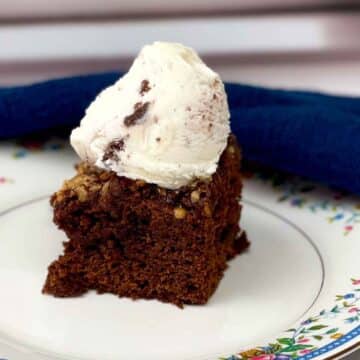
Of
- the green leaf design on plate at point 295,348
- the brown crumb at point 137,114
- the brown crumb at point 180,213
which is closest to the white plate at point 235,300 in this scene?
the green leaf design on plate at point 295,348

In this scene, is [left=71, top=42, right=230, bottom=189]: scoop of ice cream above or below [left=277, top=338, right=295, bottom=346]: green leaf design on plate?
above

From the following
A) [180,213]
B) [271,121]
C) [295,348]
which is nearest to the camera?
[295,348]

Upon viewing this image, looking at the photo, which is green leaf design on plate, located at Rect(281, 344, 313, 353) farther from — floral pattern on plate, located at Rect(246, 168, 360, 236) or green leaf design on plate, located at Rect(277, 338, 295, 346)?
floral pattern on plate, located at Rect(246, 168, 360, 236)

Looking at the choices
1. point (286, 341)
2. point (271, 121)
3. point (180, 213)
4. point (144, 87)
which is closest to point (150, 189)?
point (180, 213)

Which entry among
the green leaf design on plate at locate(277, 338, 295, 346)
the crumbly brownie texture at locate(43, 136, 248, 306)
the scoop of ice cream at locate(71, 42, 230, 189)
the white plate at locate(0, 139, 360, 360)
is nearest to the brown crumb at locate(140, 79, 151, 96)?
the scoop of ice cream at locate(71, 42, 230, 189)

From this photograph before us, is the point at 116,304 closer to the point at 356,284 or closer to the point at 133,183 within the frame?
the point at 133,183

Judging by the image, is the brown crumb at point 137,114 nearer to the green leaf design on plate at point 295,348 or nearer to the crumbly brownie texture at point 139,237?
the crumbly brownie texture at point 139,237

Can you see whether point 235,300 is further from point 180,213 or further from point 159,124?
point 159,124

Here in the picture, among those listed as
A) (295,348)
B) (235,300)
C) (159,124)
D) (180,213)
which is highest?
(159,124)
